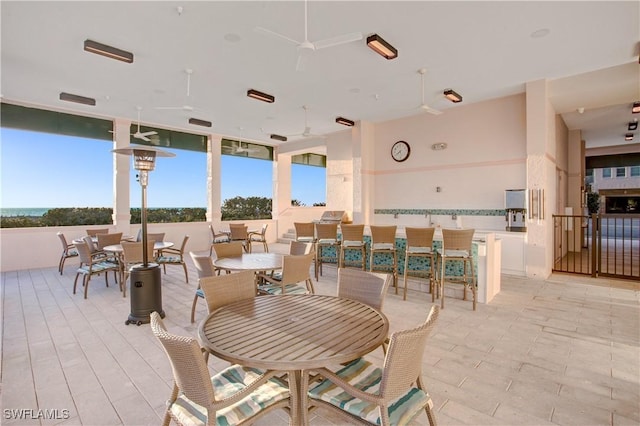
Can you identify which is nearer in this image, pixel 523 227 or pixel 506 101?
pixel 523 227

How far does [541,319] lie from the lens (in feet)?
11.9

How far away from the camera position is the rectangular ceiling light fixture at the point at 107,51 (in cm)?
407

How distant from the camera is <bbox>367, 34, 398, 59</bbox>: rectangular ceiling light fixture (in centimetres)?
401

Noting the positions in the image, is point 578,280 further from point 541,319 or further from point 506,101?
point 506,101

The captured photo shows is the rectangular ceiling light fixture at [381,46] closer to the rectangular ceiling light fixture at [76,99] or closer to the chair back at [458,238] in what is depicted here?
the chair back at [458,238]

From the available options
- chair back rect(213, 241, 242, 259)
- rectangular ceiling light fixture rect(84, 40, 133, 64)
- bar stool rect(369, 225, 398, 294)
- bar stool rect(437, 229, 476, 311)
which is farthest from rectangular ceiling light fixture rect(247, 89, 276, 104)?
bar stool rect(437, 229, 476, 311)

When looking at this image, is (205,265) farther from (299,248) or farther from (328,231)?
(328,231)

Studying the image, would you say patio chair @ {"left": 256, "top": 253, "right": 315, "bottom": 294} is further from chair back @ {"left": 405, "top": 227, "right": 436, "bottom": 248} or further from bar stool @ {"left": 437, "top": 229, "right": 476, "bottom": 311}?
bar stool @ {"left": 437, "top": 229, "right": 476, "bottom": 311}

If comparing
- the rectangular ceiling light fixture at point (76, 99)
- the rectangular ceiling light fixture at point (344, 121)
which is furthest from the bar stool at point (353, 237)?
the rectangular ceiling light fixture at point (76, 99)

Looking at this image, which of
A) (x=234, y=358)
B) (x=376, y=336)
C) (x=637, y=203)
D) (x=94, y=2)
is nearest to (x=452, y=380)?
(x=376, y=336)

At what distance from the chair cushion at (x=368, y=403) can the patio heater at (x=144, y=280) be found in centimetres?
286

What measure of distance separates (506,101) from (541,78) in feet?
3.01

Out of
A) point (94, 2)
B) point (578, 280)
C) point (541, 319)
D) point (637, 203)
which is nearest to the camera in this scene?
point (94, 2)

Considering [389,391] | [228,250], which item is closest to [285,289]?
[228,250]
